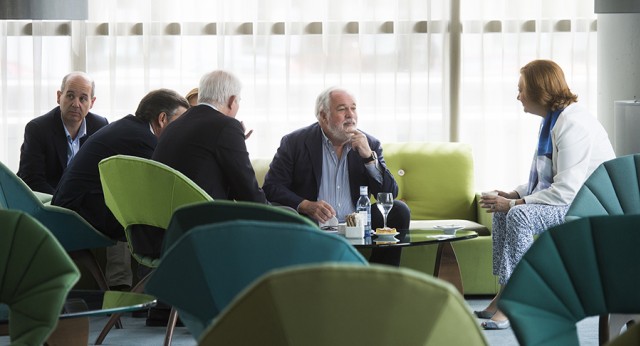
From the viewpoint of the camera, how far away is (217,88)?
4.97m

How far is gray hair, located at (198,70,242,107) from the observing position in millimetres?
4973

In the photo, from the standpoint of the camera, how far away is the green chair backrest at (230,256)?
6.45ft

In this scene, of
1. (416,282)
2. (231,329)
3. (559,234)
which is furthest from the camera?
(559,234)

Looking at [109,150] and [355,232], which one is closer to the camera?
[355,232]

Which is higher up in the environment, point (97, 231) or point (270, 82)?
point (270, 82)

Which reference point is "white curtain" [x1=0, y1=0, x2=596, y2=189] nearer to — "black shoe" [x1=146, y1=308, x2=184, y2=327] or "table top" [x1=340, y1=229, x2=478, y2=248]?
"black shoe" [x1=146, y1=308, x2=184, y2=327]

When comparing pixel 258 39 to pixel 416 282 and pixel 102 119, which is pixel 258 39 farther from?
pixel 416 282

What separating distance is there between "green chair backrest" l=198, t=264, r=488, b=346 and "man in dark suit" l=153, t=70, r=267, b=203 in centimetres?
311

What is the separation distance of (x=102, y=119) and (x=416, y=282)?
5.02m

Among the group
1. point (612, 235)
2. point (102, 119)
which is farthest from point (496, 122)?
point (612, 235)

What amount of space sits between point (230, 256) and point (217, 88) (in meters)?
3.03

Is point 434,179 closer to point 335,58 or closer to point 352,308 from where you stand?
point 335,58

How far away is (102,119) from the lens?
6332mm

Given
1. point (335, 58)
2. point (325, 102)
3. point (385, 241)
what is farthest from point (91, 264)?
point (335, 58)
